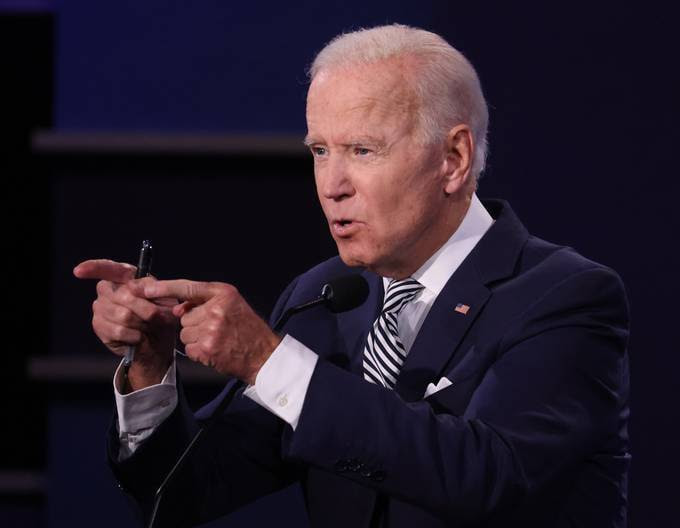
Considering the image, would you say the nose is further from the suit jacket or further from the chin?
the suit jacket

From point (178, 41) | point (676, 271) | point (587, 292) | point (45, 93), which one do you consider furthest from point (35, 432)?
point (587, 292)

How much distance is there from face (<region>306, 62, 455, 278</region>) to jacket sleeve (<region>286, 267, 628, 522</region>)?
10.5 inches

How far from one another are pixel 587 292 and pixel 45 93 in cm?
207

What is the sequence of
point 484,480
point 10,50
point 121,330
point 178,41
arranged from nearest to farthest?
point 484,480 < point 121,330 < point 178,41 < point 10,50

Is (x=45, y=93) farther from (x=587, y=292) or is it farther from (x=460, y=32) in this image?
(x=587, y=292)

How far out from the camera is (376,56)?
1882mm

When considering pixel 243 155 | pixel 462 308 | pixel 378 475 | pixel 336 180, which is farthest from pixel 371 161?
pixel 243 155

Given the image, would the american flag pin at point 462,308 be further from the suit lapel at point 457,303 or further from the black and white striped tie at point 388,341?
the black and white striped tie at point 388,341

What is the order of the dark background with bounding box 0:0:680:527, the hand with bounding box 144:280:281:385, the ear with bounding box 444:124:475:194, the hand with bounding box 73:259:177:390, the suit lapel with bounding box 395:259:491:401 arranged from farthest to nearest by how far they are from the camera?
the dark background with bounding box 0:0:680:527
the ear with bounding box 444:124:475:194
the suit lapel with bounding box 395:259:491:401
the hand with bounding box 73:259:177:390
the hand with bounding box 144:280:281:385

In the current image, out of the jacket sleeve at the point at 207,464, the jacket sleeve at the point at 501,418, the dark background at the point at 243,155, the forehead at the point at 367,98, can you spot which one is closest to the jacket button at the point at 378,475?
the jacket sleeve at the point at 501,418

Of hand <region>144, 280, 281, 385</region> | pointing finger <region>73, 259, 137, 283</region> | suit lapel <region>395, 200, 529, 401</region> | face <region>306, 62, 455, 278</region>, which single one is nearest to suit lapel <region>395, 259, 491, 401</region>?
suit lapel <region>395, 200, 529, 401</region>

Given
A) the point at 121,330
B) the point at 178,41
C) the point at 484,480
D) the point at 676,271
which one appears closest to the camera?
the point at 484,480

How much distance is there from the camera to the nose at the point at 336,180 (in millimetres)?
1868

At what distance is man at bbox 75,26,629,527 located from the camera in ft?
5.13
